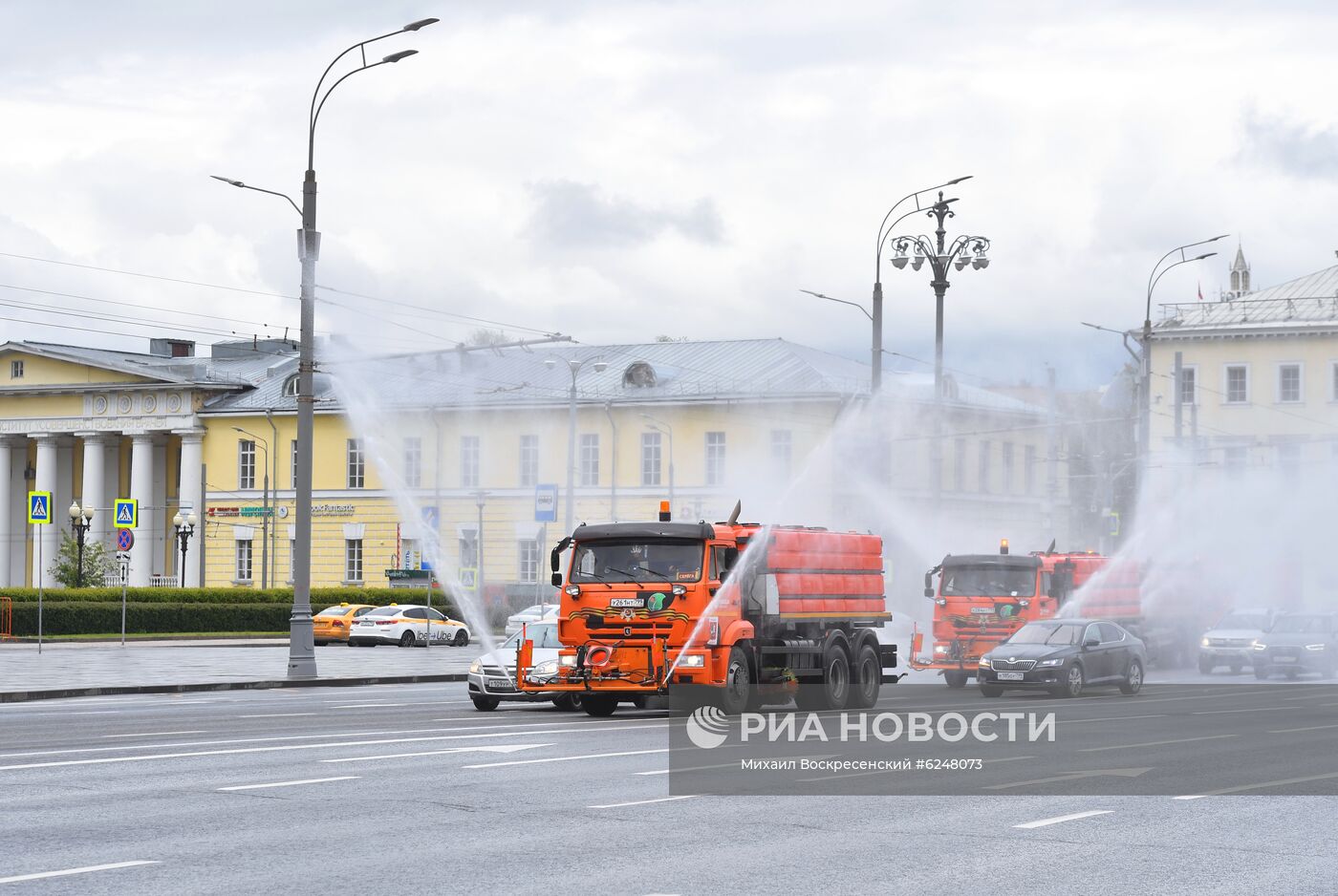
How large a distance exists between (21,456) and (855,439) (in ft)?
231

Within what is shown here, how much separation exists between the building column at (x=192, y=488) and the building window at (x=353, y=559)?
7.64 m

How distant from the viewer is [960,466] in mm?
42500

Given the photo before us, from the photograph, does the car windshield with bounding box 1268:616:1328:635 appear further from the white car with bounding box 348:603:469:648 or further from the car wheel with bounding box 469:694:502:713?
the white car with bounding box 348:603:469:648

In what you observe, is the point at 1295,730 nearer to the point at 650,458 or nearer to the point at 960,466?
the point at 960,466

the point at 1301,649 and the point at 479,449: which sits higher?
the point at 479,449

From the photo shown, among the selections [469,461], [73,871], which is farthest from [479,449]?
[73,871]

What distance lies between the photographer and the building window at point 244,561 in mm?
88500

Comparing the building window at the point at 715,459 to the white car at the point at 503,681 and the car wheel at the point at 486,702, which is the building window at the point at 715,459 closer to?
the white car at the point at 503,681

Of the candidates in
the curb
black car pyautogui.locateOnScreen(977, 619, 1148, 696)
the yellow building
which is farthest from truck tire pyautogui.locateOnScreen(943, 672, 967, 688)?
the curb

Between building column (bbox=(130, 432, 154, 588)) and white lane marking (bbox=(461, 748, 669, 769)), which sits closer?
white lane marking (bbox=(461, 748, 669, 769))

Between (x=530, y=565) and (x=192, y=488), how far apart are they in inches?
1354

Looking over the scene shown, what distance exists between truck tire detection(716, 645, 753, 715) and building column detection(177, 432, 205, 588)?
69.8 metres

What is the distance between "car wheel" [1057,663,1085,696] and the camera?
2944 centimetres

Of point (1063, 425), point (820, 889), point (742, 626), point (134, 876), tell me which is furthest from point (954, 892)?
point (1063, 425)
